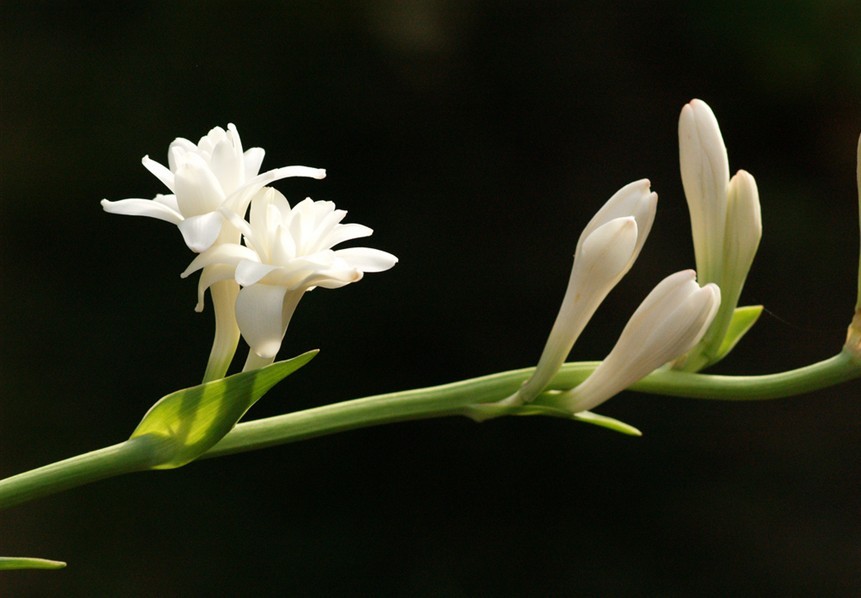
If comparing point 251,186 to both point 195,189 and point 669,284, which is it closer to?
point 195,189

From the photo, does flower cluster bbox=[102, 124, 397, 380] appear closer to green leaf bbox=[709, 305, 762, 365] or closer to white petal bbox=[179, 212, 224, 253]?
white petal bbox=[179, 212, 224, 253]

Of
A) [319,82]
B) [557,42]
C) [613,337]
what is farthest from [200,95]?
[613,337]

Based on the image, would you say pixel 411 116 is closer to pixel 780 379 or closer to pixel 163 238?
pixel 163 238

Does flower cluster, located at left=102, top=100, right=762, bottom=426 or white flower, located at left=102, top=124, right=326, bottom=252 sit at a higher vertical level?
white flower, located at left=102, top=124, right=326, bottom=252

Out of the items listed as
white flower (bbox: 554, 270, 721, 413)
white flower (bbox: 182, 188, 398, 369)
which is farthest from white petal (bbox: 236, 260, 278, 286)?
white flower (bbox: 554, 270, 721, 413)

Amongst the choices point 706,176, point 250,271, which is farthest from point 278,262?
point 706,176

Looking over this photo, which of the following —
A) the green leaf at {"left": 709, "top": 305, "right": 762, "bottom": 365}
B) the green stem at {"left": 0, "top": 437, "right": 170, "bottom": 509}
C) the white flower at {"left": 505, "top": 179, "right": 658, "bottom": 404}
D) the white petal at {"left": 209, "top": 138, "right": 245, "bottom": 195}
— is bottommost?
the green leaf at {"left": 709, "top": 305, "right": 762, "bottom": 365}
